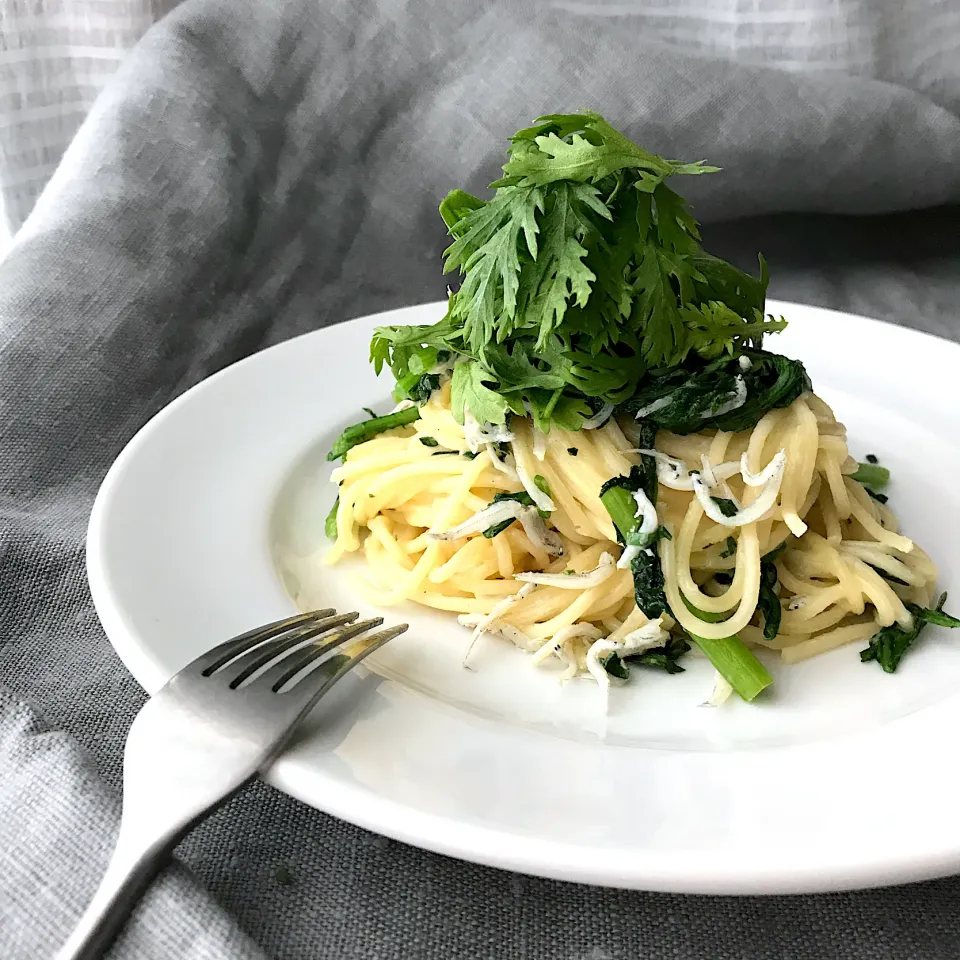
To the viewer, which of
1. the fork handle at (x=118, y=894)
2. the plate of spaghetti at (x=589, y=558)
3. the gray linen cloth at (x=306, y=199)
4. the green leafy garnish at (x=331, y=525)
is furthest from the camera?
the gray linen cloth at (x=306, y=199)

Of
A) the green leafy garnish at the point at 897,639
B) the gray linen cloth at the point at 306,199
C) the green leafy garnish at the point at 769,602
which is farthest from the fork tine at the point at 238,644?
the green leafy garnish at the point at 897,639

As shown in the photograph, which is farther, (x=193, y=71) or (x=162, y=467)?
(x=193, y=71)

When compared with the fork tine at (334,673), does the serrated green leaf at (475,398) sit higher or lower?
higher

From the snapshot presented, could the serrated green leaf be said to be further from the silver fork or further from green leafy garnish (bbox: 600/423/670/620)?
the silver fork

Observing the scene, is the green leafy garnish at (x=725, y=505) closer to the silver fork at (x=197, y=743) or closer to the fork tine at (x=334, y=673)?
the fork tine at (x=334, y=673)

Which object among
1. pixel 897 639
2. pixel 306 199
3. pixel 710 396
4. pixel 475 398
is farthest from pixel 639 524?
pixel 306 199

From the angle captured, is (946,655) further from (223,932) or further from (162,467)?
(162,467)

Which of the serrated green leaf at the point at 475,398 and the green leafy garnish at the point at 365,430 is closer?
the serrated green leaf at the point at 475,398

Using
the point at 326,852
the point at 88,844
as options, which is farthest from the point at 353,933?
the point at 88,844
